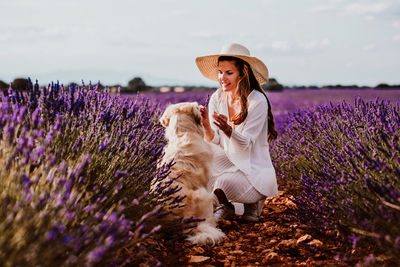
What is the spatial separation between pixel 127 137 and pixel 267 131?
5.33ft

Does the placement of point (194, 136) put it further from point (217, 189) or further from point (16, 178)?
point (16, 178)

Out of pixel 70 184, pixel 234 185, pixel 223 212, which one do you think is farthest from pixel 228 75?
pixel 70 184

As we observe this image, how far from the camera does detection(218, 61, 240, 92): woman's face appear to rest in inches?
141

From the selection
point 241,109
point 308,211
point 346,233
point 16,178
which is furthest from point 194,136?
point 16,178

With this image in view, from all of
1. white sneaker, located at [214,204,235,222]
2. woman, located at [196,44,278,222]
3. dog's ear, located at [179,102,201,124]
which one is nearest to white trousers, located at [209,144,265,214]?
woman, located at [196,44,278,222]

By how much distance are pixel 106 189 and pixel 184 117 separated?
1213 millimetres

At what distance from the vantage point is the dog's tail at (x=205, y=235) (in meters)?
2.69

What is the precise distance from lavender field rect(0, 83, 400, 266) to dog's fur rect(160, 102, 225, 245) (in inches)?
5.5

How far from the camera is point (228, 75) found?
142 inches

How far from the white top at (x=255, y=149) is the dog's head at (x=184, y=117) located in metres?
0.43

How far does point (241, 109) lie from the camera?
3.58 m

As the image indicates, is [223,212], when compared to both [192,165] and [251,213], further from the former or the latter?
[192,165]

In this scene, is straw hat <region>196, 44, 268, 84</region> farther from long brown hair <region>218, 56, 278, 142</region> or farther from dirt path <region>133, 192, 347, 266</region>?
dirt path <region>133, 192, 347, 266</region>

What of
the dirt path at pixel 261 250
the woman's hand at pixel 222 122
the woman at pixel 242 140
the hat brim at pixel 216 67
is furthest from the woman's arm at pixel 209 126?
the dirt path at pixel 261 250
